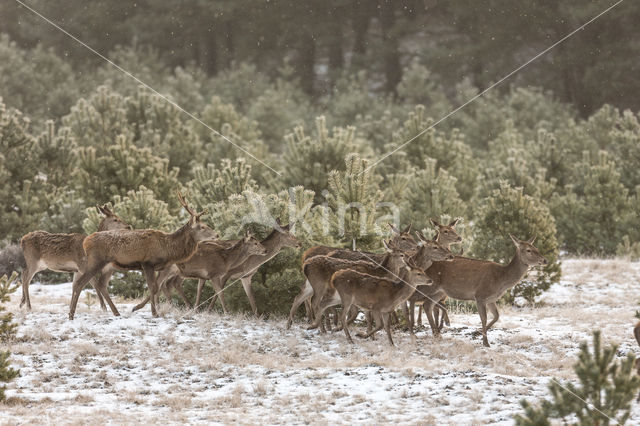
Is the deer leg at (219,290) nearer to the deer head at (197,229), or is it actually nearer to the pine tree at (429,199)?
the deer head at (197,229)

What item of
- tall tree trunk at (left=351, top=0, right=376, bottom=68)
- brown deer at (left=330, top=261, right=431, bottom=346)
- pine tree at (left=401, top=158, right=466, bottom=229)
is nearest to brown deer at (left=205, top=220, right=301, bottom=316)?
brown deer at (left=330, top=261, right=431, bottom=346)

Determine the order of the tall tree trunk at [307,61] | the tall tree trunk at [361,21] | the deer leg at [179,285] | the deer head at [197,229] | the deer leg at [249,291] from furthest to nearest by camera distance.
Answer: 1. the tall tree trunk at [307,61]
2. the tall tree trunk at [361,21]
3. the deer leg at [179,285]
4. the deer leg at [249,291]
5. the deer head at [197,229]

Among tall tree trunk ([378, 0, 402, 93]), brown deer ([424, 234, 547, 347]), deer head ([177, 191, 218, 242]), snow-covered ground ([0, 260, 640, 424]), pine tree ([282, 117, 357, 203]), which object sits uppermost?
tall tree trunk ([378, 0, 402, 93])

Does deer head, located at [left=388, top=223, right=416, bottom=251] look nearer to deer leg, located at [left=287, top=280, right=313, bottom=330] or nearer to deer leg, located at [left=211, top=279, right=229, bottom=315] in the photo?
deer leg, located at [left=287, top=280, right=313, bottom=330]

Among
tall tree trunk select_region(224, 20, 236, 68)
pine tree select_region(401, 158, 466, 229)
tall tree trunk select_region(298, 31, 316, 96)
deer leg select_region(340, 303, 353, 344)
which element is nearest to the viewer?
deer leg select_region(340, 303, 353, 344)

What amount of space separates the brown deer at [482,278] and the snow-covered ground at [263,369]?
0.63 meters

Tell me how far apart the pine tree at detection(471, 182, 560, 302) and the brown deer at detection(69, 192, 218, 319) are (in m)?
7.64

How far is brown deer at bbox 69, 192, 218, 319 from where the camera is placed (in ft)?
38.5

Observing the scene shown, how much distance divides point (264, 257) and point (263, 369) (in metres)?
2.99

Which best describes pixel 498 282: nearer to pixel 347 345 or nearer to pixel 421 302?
pixel 421 302

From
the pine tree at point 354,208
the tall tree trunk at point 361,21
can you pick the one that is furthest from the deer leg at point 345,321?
the tall tree trunk at point 361,21

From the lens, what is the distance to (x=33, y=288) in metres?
17.1

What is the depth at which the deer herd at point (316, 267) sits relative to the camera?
11477mm

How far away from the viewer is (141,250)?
11867 millimetres
